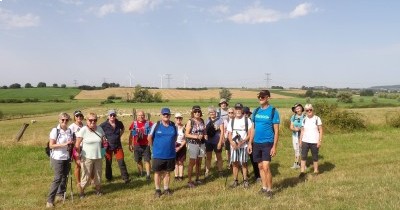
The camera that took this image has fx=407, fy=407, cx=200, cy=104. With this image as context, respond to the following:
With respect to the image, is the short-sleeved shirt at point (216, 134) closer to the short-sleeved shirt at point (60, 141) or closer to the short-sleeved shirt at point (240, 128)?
the short-sleeved shirt at point (240, 128)

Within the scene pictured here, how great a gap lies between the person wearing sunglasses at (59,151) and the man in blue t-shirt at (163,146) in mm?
1860

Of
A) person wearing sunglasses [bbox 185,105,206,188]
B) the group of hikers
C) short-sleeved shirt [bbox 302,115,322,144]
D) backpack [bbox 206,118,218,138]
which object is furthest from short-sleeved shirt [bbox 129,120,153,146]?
short-sleeved shirt [bbox 302,115,322,144]

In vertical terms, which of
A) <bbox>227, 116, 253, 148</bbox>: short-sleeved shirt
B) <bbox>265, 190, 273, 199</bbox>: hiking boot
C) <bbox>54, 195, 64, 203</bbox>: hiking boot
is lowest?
<bbox>54, 195, 64, 203</bbox>: hiking boot

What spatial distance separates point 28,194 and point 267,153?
6.10 m

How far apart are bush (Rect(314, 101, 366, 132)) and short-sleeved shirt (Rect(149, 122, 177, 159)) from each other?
56.1 feet

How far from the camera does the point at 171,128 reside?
30.9 feet

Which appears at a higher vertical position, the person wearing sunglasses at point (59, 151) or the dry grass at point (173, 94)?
the person wearing sunglasses at point (59, 151)

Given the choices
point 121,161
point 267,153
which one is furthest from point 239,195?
point 121,161

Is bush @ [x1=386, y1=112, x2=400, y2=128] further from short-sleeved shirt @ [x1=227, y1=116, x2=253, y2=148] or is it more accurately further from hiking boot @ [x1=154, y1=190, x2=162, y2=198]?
hiking boot @ [x1=154, y1=190, x2=162, y2=198]

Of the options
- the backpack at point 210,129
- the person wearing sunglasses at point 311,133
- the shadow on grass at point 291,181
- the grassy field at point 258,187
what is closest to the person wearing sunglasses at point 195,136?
the grassy field at point 258,187

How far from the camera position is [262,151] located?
341 inches

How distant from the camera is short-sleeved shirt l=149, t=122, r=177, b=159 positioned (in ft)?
30.6

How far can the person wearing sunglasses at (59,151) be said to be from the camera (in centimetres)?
880

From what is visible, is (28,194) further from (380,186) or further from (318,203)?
(380,186)
